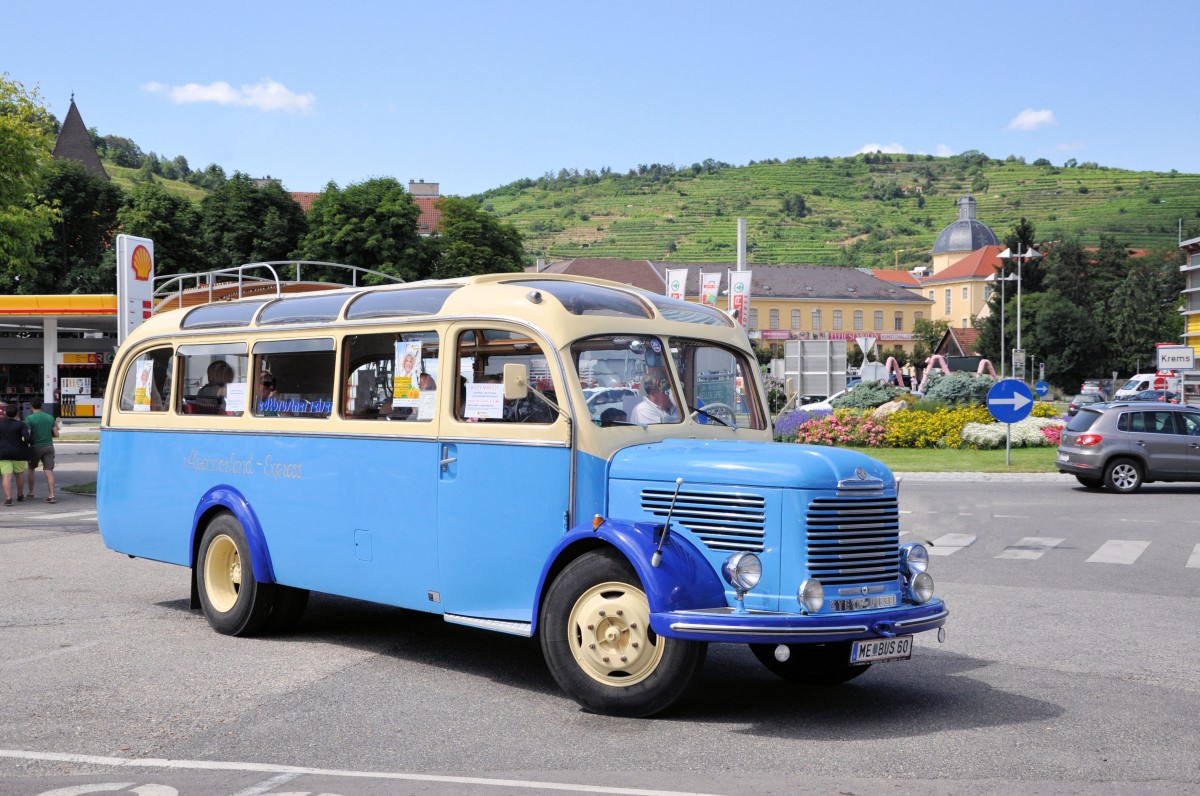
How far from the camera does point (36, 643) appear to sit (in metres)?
9.10

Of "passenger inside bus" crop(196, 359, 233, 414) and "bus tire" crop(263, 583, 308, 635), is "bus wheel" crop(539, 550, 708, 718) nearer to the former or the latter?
"bus tire" crop(263, 583, 308, 635)

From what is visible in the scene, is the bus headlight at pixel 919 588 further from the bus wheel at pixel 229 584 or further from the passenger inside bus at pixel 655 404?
the bus wheel at pixel 229 584

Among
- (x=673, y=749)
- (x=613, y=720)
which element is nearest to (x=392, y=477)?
(x=613, y=720)

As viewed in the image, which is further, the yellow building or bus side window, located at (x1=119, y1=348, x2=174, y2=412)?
the yellow building

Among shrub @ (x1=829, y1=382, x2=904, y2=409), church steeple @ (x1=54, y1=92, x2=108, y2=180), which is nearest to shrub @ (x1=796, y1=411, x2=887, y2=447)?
shrub @ (x1=829, y1=382, x2=904, y2=409)

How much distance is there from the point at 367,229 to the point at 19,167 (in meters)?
41.6

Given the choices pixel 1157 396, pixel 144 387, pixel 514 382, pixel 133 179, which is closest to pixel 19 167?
pixel 144 387

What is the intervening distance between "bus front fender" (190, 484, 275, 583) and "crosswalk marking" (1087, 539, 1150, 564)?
30.6 feet

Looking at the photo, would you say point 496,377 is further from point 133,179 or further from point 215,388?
point 133,179

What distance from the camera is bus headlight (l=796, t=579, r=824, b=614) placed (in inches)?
253

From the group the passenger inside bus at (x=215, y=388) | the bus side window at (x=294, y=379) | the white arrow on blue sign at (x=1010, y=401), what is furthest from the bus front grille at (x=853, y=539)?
the white arrow on blue sign at (x=1010, y=401)

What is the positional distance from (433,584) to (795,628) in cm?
254

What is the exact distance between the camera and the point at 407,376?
8.27 m

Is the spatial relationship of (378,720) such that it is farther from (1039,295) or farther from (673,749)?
(1039,295)
